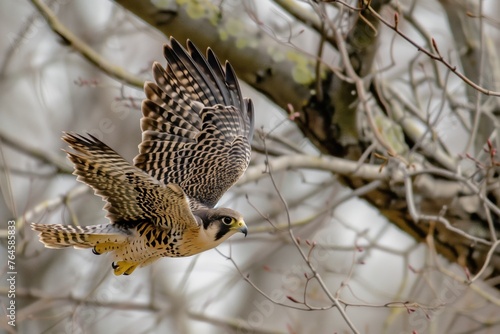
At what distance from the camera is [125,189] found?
3551mm

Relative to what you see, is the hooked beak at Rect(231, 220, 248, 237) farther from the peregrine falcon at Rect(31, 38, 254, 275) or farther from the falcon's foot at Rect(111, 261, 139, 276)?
the falcon's foot at Rect(111, 261, 139, 276)

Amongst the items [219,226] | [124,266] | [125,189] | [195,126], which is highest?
[195,126]

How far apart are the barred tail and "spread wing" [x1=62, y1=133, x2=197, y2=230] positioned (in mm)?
88

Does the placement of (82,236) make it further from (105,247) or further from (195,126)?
(195,126)

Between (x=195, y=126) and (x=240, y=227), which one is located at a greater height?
(x=195, y=126)

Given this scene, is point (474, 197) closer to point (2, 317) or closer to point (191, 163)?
point (191, 163)

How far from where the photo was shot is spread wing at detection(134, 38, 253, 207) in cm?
418

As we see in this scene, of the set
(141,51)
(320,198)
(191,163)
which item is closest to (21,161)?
(141,51)

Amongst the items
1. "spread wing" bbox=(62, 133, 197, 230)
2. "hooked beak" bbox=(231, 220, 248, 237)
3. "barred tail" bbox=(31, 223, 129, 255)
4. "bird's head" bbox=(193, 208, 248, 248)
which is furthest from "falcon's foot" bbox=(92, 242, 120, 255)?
"hooked beak" bbox=(231, 220, 248, 237)

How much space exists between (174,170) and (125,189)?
70 centimetres

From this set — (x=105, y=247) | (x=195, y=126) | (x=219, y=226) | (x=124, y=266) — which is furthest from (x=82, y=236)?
(x=195, y=126)

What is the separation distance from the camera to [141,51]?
33.6 feet

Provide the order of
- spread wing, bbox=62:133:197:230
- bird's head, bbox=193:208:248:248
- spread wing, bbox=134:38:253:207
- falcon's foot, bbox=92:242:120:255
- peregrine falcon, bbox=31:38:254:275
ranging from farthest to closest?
1. spread wing, bbox=134:38:253:207
2. falcon's foot, bbox=92:242:120:255
3. bird's head, bbox=193:208:248:248
4. peregrine falcon, bbox=31:38:254:275
5. spread wing, bbox=62:133:197:230

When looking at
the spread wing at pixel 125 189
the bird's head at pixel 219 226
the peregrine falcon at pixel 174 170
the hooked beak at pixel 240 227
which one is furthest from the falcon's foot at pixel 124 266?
the hooked beak at pixel 240 227
